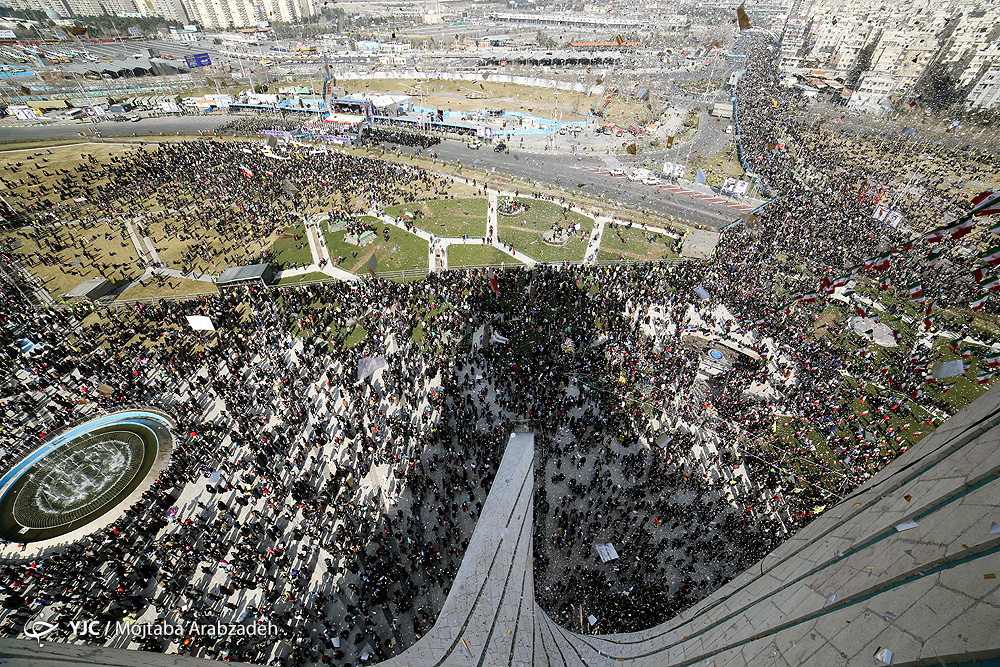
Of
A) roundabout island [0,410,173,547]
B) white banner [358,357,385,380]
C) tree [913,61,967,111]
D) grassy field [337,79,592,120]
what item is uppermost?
tree [913,61,967,111]

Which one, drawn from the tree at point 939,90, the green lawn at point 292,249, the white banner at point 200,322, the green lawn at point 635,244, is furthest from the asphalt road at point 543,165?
the tree at point 939,90

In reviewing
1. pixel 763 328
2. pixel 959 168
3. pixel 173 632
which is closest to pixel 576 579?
pixel 173 632

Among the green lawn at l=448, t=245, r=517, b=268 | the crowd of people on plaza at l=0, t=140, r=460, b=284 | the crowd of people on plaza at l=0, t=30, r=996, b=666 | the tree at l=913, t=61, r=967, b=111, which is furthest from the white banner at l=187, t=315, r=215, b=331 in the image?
the tree at l=913, t=61, r=967, b=111

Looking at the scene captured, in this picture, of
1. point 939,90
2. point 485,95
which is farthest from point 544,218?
point 939,90

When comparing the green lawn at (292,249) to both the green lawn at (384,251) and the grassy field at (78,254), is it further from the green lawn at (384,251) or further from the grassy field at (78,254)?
the grassy field at (78,254)

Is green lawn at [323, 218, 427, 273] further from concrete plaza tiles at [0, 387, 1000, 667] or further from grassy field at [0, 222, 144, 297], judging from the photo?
concrete plaza tiles at [0, 387, 1000, 667]

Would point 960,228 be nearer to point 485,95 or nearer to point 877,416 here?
point 877,416
